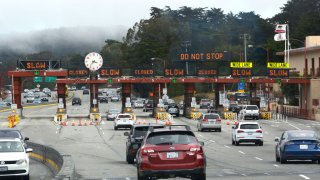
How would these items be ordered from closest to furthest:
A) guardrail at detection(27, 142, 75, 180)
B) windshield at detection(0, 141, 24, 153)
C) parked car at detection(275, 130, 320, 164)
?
guardrail at detection(27, 142, 75, 180) → windshield at detection(0, 141, 24, 153) → parked car at detection(275, 130, 320, 164)

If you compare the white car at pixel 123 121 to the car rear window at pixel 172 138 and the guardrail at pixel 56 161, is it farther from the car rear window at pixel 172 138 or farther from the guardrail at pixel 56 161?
the car rear window at pixel 172 138

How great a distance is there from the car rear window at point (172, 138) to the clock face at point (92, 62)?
250ft

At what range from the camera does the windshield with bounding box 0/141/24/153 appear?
24.7 m

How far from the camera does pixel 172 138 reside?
63.0 ft

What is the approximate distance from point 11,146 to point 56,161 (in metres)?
5.59

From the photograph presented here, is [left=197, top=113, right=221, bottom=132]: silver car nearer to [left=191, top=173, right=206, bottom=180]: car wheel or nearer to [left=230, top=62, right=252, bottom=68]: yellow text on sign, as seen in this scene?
[left=230, top=62, right=252, bottom=68]: yellow text on sign

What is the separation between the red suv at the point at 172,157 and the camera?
1892cm

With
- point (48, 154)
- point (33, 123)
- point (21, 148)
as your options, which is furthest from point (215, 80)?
point (21, 148)

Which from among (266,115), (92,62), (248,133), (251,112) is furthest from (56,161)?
(92,62)

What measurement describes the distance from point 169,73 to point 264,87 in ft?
158

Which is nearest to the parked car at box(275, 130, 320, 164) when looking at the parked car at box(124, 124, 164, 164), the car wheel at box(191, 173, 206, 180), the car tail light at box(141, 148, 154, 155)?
the parked car at box(124, 124, 164, 164)

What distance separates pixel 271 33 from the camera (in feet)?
598

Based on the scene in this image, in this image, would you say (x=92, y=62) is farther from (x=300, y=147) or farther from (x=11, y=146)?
(x=11, y=146)

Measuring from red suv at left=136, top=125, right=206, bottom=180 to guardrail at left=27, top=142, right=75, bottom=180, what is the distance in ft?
8.49
